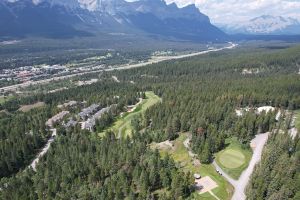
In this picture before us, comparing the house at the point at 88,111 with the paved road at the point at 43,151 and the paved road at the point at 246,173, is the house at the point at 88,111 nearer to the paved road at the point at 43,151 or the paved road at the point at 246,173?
the paved road at the point at 43,151

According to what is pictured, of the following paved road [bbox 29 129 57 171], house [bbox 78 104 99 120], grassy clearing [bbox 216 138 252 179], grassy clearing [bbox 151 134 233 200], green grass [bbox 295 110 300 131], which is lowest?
paved road [bbox 29 129 57 171]

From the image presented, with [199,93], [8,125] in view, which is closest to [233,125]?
[199,93]

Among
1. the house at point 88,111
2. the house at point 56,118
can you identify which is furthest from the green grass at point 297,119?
the house at point 56,118

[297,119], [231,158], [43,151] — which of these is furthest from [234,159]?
[43,151]

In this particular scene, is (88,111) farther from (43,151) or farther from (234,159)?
(234,159)

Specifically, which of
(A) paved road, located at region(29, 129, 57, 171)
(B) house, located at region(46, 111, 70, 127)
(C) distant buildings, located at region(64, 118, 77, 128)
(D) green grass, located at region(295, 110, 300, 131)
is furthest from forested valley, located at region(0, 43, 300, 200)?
(C) distant buildings, located at region(64, 118, 77, 128)

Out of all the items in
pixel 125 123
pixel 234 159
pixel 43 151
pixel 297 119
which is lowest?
pixel 43 151

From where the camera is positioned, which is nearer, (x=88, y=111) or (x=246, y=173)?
(x=246, y=173)

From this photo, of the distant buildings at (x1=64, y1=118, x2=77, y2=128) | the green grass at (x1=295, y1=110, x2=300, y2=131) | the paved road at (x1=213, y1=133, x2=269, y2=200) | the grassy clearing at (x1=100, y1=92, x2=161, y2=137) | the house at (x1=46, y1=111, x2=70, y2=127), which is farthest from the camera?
the house at (x1=46, y1=111, x2=70, y2=127)

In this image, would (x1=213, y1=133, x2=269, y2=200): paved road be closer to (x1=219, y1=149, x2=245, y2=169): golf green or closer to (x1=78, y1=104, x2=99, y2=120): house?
(x1=219, y1=149, x2=245, y2=169): golf green
